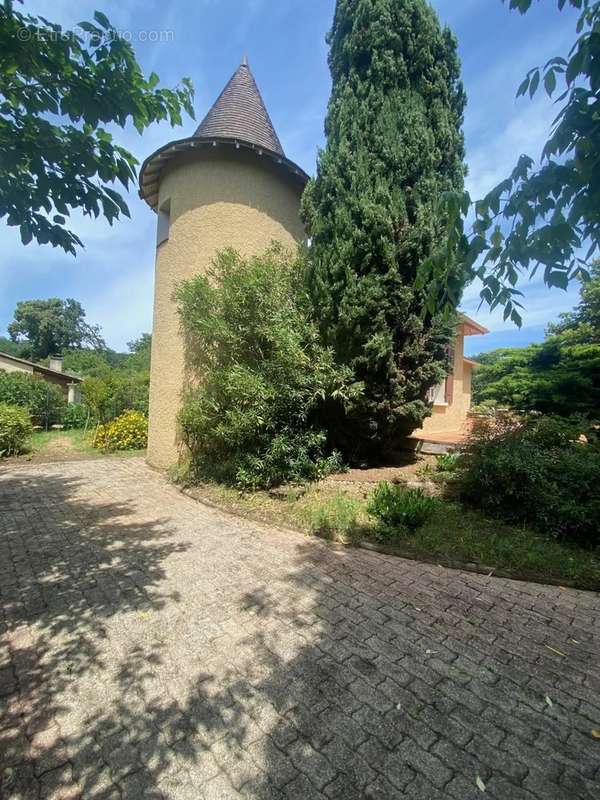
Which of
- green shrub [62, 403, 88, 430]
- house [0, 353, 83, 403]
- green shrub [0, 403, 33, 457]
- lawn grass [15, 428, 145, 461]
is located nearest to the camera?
green shrub [0, 403, 33, 457]

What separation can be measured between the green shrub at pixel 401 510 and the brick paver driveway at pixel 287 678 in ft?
2.19

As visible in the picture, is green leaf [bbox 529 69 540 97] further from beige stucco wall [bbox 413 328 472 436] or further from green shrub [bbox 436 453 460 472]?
beige stucco wall [bbox 413 328 472 436]

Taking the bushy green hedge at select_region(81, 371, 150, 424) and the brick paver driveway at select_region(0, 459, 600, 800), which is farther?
the bushy green hedge at select_region(81, 371, 150, 424)

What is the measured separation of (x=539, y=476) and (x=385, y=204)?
5.34 m

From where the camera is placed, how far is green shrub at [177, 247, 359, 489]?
668 centimetres

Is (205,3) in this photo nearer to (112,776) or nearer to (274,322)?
(274,322)

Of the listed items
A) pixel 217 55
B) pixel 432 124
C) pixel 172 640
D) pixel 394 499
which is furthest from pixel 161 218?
pixel 172 640

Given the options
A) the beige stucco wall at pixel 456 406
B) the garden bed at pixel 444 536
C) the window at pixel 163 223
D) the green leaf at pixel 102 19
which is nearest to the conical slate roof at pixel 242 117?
the window at pixel 163 223

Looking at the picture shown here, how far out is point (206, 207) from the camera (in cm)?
831

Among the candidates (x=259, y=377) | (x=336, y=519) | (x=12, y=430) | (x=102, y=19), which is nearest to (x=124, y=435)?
(x=12, y=430)

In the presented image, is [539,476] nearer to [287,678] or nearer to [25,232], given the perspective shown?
[287,678]

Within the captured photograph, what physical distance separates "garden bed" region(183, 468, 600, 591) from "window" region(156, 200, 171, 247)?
6594 mm

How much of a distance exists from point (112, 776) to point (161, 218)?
1036 centimetres

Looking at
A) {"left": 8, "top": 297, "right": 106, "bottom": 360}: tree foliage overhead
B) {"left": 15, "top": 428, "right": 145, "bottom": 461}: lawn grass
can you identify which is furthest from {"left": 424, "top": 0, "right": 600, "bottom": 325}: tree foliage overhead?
{"left": 8, "top": 297, "right": 106, "bottom": 360}: tree foliage overhead
